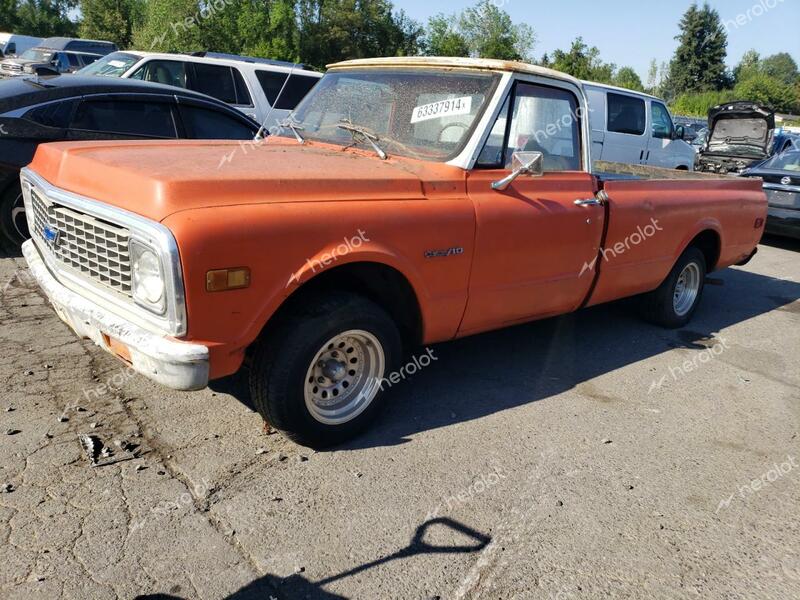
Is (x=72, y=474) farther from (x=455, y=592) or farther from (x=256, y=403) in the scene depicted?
(x=455, y=592)

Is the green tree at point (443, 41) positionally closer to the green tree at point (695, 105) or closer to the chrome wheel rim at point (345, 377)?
the green tree at point (695, 105)

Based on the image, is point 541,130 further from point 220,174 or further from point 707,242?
point 707,242

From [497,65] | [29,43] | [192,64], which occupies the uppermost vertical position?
[497,65]

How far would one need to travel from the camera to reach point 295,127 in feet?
14.9

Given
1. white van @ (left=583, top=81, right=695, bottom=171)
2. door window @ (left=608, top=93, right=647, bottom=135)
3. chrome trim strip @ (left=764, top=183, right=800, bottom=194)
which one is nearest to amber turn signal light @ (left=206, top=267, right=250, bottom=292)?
white van @ (left=583, top=81, right=695, bottom=171)

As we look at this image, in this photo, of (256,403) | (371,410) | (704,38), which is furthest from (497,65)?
(704,38)

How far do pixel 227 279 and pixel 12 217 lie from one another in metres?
4.27

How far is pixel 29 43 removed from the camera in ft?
105

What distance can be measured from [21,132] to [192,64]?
4.51 m

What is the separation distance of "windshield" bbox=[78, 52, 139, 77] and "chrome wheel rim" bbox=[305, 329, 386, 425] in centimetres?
769

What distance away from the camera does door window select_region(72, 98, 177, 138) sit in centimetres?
604

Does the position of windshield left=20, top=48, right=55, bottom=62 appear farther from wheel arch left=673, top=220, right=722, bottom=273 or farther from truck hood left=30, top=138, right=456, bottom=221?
wheel arch left=673, top=220, right=722, bottom=273

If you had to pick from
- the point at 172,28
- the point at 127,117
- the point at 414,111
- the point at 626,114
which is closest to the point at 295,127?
the point at 414,111

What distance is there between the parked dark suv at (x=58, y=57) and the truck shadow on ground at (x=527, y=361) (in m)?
12.7
